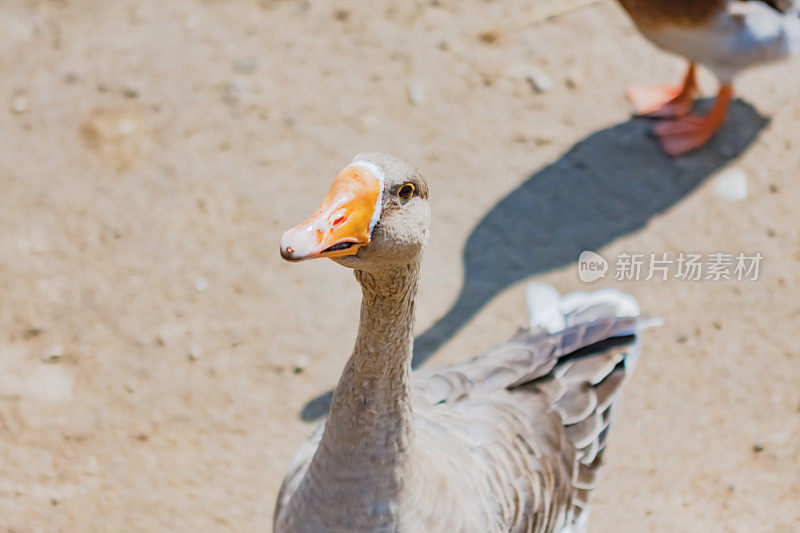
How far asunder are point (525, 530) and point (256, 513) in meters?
1.30

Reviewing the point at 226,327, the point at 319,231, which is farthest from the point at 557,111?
the point at 319,231

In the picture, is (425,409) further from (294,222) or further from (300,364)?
(294,222)

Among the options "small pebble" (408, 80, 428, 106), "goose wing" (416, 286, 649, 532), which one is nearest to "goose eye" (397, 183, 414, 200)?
"goose wing" (416, 286, 649, 532)

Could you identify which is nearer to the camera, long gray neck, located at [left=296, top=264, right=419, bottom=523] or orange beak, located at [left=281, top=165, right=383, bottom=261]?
orange beak, located at [left=281, top=165, right=383, bottom=261]

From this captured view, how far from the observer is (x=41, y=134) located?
5141 millimetres

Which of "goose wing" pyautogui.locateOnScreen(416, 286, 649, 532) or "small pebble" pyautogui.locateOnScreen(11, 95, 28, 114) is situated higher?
"small pebble" pyautogui.locateOnScreen(11, 95, 28, 114)

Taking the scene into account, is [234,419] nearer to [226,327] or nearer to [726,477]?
[226,327]

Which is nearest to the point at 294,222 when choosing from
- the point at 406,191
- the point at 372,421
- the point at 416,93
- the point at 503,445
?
the point at 416,93

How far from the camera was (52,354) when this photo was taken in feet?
13.6

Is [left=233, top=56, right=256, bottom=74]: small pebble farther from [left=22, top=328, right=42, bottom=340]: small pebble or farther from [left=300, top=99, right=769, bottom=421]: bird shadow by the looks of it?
[left=22, top=328, right=42, bottom=340]: small pebble

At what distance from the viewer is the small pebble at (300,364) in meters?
4.13

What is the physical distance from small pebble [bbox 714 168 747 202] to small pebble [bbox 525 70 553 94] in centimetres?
127

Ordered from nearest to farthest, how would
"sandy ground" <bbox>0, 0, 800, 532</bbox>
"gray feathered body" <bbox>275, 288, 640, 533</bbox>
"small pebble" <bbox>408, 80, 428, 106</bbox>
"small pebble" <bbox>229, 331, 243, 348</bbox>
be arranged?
"gray feathered body" <bbox>275, 288, 640, 533</bbox>, "sandy ground" <bbox>0, 0, 800, 532</bbox>, "small pebble" <bbox>229, 331, 243, 348</bbox>, "small pebble" <bbox>408, 80, 428, 106</bbox>

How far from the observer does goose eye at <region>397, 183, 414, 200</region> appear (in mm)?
2094
